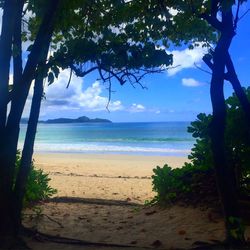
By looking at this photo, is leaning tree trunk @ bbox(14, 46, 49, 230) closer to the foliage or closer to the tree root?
the tree root

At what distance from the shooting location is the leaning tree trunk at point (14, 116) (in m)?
5.18

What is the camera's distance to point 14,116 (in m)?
5.32

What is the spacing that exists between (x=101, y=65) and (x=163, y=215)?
9.80 ft

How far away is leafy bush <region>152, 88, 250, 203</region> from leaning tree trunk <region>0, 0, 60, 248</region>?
252 centimetres

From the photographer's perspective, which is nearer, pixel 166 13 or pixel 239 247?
pixel 239 247

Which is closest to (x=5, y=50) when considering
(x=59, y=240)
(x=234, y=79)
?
(x=59, y=240)

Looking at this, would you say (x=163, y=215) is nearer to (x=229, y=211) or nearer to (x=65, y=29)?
(x=229, y=211)

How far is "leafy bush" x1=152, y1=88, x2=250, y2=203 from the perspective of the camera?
6406 mm

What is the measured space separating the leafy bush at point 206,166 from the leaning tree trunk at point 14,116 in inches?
99.1

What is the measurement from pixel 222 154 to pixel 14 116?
2.57 m

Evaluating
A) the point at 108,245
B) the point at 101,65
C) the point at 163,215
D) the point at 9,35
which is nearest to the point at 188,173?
the point at 163,215

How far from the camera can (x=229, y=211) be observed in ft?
16.1

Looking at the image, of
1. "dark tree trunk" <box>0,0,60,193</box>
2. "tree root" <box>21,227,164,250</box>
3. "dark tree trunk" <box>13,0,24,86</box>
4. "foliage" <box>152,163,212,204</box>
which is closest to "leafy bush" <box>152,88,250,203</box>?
"foliage" <box>152,163,212,204</box>

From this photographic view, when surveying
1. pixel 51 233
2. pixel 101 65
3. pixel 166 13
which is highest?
pixel 166 13
